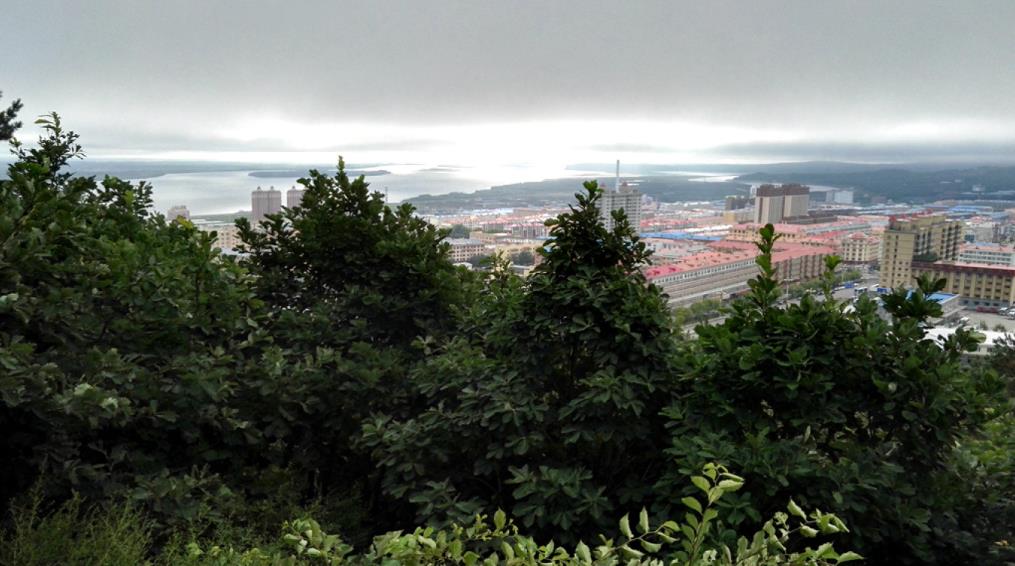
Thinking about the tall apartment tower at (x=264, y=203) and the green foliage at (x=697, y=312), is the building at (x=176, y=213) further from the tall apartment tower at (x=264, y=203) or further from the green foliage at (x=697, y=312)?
the green foliage at (x=697, y=312)

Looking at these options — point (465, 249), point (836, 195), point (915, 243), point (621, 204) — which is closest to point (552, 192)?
point (465, 249)

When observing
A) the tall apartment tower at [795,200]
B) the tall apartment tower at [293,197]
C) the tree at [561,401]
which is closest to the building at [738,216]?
the tall apartment tower at [795,200]

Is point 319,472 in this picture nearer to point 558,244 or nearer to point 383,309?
point 383,309

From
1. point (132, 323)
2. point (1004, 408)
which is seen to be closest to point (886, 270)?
point (1004, 408)

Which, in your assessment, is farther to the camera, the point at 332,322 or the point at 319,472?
the point at 332,322

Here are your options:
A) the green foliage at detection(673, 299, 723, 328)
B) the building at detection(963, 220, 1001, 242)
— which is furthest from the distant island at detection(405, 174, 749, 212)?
the green foliage at detection(673, 299, 723, 328)

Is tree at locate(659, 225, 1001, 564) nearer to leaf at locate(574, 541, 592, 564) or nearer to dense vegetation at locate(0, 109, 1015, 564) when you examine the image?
dense vegetation at locate(0, 109, 1015, 564)

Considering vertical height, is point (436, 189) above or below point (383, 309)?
above

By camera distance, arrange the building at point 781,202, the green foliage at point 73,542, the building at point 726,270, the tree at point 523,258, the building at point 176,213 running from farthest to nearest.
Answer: the building at point 781,202
the building at point 176,213
the tree at point 523,258
the building at point 726,270
the green foliage at point 73,542
